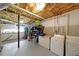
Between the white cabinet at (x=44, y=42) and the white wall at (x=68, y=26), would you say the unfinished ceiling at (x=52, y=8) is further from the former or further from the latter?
the white cabinet at (x=44, y=42)

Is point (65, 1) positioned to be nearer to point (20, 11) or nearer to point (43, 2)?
point (43, 2)

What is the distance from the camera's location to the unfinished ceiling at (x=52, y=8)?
296 centimetres

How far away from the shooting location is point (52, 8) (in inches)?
123

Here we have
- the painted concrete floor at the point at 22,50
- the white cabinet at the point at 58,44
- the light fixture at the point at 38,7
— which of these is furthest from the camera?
the white cabinet at the point at 58,44

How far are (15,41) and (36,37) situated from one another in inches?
22.1

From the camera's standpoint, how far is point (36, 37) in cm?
339

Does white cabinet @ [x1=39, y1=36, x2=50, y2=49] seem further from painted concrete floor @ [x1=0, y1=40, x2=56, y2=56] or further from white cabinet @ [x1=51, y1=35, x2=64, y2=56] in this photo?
painted concrete floor @ [x1=0, y1=40, x2=56, y2=56]

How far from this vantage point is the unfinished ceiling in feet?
9.70

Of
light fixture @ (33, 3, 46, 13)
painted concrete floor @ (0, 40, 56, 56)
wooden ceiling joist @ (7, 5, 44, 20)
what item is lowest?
painted concrete floor @ (0, 40, 56, 56)

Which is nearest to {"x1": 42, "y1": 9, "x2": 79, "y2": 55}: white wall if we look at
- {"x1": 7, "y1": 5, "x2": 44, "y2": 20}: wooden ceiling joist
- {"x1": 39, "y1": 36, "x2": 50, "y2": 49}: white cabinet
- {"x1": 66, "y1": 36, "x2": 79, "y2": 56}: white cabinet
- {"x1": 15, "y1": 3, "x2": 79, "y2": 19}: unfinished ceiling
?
{"x1": 66, "y1": 36, "x2": 79, "y2": 56}: white cabinet

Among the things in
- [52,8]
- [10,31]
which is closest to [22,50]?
[10,31]

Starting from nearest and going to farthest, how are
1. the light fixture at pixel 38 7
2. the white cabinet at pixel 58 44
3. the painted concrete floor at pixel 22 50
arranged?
the light fixture at pixel 38 7 < the painted concrete floor at pixel 22 50 < the white cabinet at pixel 58 44

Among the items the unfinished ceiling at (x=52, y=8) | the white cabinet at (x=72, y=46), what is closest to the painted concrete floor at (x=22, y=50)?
the white cabinet at (x=72, y=46)

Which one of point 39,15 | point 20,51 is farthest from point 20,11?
point 20,51
